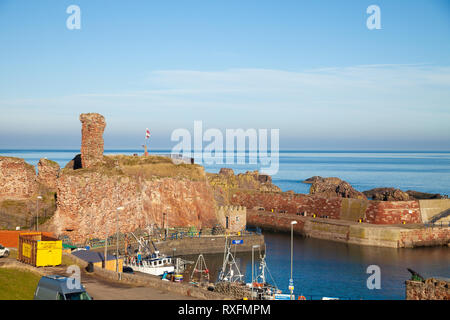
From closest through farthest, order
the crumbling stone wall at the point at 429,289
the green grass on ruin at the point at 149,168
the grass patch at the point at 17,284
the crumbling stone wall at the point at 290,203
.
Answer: the grass patch at the point at 17,284 → the crumbling stone wall at the point at 429,289 → the green grass on ruin at the point at 149,168 → the crumbling stone wall at the point at 290,203

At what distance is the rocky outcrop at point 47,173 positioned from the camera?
186ft

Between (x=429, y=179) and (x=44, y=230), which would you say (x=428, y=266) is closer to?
(x=44, y=230)

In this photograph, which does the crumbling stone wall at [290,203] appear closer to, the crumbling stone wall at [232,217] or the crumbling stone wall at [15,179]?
the crumbling stone wall at [232,217]

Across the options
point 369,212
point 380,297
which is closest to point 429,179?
point 369,212

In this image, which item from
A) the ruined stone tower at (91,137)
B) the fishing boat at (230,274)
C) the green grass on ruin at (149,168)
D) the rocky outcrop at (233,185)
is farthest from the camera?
the rocky outcrop at (233,185)

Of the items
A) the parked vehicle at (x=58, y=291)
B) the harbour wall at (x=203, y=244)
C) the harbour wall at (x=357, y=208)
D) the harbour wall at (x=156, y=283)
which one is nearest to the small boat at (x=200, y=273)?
the harbour wall at (x=203, y=244)

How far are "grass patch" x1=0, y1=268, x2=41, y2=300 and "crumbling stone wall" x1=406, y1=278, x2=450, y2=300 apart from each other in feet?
70.2

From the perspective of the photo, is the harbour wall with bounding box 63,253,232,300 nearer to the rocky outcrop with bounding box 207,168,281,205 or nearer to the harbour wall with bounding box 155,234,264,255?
the harbour wall with bounding box 155,234,264,255

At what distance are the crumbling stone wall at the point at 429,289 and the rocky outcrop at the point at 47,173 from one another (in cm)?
4001

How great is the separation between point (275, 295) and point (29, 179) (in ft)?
102

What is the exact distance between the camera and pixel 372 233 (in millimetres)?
66312

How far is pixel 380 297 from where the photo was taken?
40938 millimetres

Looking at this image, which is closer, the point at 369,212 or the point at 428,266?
the point at 428,266

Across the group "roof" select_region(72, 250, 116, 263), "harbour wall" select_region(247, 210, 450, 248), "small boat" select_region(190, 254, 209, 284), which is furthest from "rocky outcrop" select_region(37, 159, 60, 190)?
"harbour wall" select_region(247, 210, 450, 248)
